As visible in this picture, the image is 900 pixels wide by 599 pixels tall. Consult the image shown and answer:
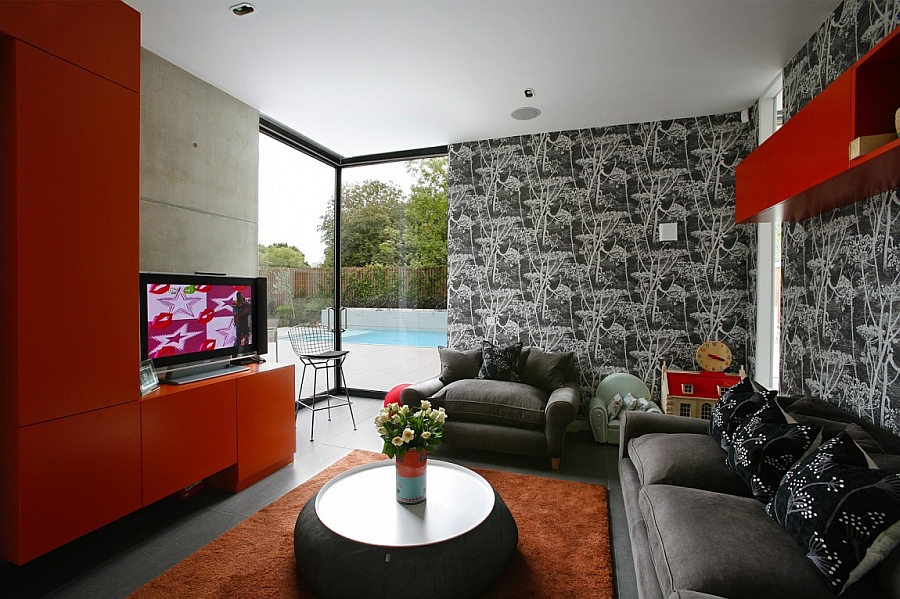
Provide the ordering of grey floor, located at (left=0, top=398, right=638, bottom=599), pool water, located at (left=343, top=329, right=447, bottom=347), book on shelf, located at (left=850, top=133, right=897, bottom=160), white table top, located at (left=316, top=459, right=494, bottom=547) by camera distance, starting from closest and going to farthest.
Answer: book on shelf, located at (left=850, top=133, right=897, bottom=160) → white table top, located at (left=316, top=459, right=494, bottom=547) → grey floor, located at (left=0, top=398, right=638, bottom=599) → pool water, located at (left=343, top=329, right=447, bottom=347)

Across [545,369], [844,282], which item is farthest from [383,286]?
[844,282]

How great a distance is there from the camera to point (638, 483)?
7.93 ft

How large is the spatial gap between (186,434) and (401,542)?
5.12 feet

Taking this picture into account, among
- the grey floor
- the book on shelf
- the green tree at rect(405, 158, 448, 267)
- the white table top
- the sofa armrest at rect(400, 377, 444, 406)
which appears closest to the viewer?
the book on shelf

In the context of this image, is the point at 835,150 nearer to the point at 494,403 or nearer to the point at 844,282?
the point at 844,282

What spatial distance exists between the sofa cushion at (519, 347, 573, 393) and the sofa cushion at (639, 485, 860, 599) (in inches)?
83.7

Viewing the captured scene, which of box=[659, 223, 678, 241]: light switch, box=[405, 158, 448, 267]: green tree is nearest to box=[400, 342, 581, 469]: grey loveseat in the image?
box=[659, 223, 678, 241]: light switch

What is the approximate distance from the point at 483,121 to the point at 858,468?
3.71 meters

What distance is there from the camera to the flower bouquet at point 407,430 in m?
2.21

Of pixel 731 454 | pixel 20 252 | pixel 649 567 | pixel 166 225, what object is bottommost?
pixel 649 567

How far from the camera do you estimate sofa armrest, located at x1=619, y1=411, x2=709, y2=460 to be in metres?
2.68

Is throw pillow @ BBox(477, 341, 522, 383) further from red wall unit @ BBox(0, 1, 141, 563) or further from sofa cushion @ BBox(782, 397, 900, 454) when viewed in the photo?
red wall unit @ BBox(0, 1, 141, 563)

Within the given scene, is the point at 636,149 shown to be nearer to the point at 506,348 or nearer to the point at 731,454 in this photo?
the point at 506,348

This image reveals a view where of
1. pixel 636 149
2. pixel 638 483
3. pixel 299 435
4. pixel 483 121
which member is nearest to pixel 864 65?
pixel 638 483
